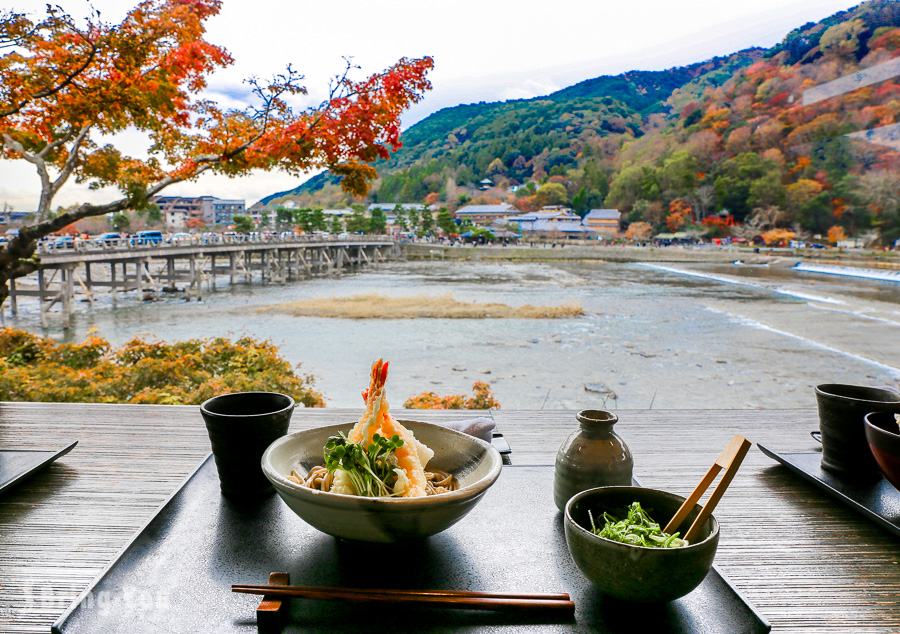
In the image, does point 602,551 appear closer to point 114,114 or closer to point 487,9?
point 114,114

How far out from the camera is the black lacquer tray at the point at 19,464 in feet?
3.89

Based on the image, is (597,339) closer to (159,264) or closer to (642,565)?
(642,565)

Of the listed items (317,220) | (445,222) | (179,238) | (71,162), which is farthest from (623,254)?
(71,162)

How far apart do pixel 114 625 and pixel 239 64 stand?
454 cm

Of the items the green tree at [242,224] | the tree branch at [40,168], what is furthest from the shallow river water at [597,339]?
the green tree at [242,224]

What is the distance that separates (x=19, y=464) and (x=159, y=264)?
30911mm

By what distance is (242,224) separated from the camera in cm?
2856

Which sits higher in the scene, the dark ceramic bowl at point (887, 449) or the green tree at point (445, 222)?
the green tree at point (445, 222)

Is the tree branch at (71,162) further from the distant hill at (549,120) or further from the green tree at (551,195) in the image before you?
the green tree at (551,195)

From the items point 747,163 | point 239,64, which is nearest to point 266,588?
point 239,64

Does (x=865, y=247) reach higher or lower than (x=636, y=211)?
lower

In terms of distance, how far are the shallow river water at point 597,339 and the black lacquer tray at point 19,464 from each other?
3.91 metres

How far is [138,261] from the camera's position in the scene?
1398cm

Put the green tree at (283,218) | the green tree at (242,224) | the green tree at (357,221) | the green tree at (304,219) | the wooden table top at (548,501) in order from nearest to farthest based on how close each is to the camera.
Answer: the wooden table top at (548,501), the green tree at (242,224), the green tree at (304,219), the green tree at (283,218), the green tree at (357,221)
